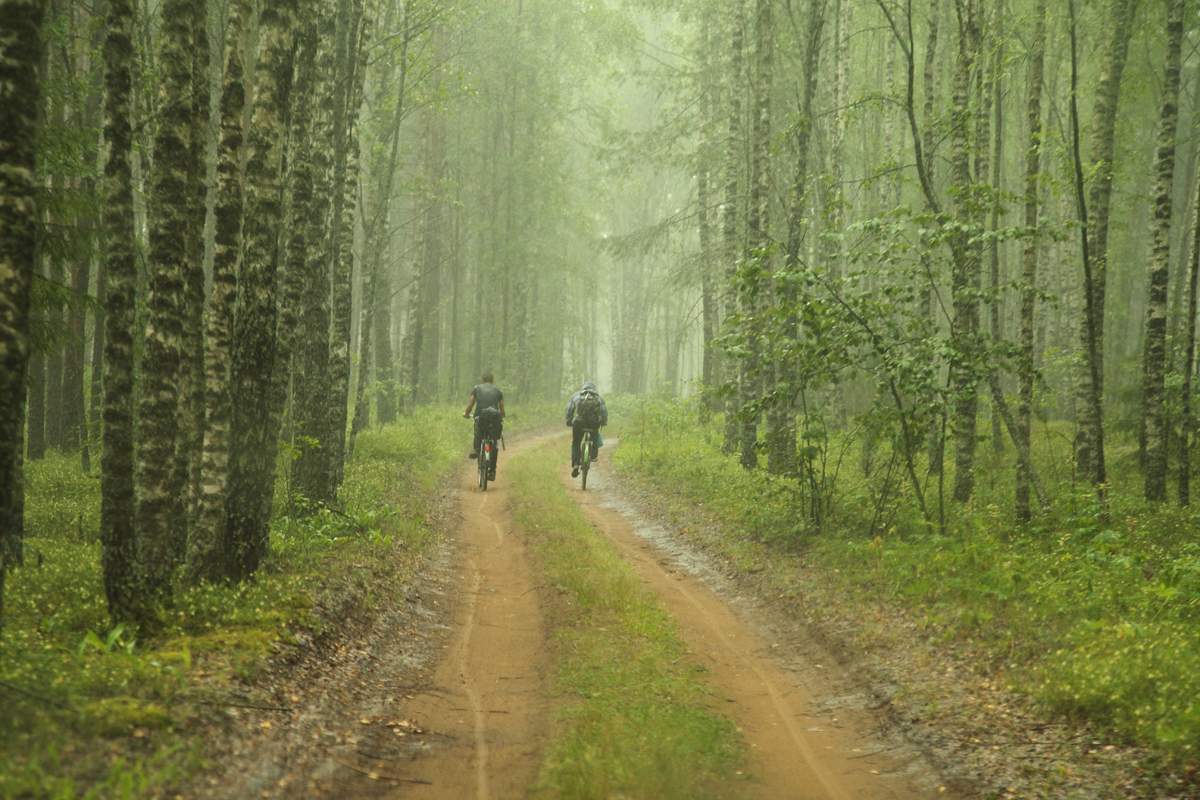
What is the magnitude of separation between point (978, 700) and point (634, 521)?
9.29m

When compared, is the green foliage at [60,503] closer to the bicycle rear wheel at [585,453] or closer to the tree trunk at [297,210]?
the tree trunk at [297,210]

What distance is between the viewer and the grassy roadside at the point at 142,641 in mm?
4402

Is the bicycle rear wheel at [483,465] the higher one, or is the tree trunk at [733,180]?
the tree trunk at [733,180]

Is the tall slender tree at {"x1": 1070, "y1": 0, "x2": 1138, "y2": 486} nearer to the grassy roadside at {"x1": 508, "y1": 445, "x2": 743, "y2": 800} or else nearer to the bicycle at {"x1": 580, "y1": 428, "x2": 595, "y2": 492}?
the grassy roadside at {"x1": 508, "y1": 445, "x2": 743, "y2": 800}

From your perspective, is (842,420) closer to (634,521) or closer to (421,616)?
(634,521)

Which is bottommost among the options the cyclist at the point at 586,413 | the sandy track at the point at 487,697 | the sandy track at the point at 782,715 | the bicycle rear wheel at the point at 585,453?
the sandy track at the point at 782,715

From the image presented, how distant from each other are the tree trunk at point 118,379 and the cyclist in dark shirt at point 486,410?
1136cm

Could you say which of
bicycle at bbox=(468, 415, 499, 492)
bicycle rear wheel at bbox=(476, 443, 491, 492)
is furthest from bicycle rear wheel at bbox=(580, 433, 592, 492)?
bicycle rear wheel at bbox=(476, 443, 491, 492)

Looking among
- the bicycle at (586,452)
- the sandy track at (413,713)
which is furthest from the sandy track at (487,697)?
the bicycle at (586,452)

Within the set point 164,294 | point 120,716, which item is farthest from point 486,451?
point 120,716

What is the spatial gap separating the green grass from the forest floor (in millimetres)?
1318

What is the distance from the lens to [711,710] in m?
7.06

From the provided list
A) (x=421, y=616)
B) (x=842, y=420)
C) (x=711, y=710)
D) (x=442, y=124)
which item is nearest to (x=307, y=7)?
(x=421, y=616)

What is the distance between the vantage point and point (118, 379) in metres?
6.55
